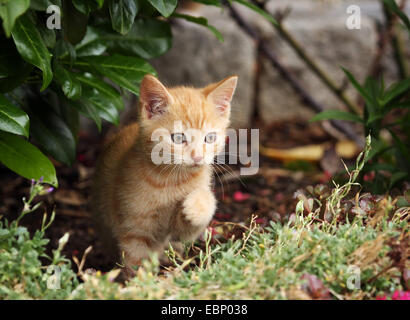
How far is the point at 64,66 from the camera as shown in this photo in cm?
207

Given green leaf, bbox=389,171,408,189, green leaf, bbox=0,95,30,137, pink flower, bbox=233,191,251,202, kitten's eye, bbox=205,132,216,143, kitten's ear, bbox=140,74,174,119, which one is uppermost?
kitten's ear, bbox=140,74,174,119

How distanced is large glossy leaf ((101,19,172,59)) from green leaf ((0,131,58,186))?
2.30ft

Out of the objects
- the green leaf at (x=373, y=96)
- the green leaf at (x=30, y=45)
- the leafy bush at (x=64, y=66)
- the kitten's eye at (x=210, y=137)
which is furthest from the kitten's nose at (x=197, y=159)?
the green leaf at (x=373, y=96)

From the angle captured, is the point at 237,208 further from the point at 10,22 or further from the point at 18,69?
the point at 10,22

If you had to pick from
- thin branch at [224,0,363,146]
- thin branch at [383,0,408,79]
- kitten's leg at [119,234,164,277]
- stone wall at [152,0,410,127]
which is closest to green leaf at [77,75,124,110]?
kitten's leg at [119,234,164,277]

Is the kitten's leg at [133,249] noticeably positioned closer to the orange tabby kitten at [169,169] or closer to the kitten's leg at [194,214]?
the orange tabby kitten at [169,169]

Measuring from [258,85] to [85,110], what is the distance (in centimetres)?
252

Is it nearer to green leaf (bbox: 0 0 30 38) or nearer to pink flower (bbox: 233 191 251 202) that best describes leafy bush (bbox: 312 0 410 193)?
pink flower (bbox: 233 191 251 202)

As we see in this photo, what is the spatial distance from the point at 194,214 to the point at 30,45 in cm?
86

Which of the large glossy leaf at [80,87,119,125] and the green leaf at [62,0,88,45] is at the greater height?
the green leaf at [62,0,88,45]

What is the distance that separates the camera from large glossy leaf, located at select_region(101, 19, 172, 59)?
225 centimetres

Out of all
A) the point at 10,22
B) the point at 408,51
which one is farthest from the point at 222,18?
the point at 10,22

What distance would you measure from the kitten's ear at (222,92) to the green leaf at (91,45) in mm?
525

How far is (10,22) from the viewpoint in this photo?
1.37 meters
